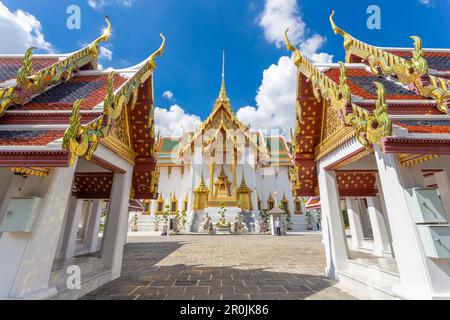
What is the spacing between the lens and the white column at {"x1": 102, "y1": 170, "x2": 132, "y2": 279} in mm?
4441

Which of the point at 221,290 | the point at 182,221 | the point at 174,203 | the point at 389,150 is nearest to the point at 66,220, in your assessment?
the point at 221,290

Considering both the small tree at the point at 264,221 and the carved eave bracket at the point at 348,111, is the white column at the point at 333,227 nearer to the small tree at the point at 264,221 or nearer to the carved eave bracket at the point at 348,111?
the carved eave bracket at the point at 348,111

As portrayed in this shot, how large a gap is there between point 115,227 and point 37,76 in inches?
120

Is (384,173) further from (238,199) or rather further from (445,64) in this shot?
(238,199)

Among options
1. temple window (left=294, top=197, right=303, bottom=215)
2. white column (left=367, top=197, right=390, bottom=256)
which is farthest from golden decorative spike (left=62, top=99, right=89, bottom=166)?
temple window (left=294, top=197, right=303, bottom=215)

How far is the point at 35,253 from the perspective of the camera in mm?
2566

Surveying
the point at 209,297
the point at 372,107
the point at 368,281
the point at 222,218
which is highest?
the point at 372,107

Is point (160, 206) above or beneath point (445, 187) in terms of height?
above

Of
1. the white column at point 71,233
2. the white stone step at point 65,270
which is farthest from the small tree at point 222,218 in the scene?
the white stone step at point 65,270

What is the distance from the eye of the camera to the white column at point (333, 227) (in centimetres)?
435

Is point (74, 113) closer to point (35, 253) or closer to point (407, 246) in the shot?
point (35, 253)

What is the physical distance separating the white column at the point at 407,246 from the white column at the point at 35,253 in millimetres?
4382

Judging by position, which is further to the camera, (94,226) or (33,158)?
(94,226)

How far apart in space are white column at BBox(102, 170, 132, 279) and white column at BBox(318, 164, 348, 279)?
14.2ft
